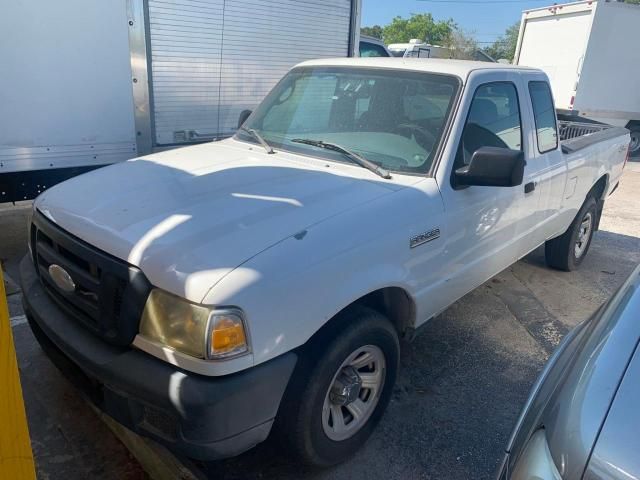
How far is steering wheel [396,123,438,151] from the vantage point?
9.92ft

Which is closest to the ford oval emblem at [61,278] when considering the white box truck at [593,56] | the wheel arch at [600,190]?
the wheel arch at [600,190]

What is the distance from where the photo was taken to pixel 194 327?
1.95m

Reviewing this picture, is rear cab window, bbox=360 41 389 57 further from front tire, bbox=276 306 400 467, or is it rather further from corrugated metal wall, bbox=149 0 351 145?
front tire, bbox=276 306 400 467

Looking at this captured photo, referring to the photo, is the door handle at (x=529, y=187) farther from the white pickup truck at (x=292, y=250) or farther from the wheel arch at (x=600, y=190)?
the wheel arch at (x=600, y=190)

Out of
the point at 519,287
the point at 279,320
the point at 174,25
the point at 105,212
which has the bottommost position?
the point at 519,287

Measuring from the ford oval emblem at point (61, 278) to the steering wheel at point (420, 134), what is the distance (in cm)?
194

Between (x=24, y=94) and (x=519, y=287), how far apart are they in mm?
4740

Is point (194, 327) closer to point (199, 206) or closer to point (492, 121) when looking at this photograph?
point (199, 206)

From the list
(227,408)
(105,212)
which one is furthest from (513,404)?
(105,212)

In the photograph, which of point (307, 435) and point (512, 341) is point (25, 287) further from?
point (512, 341)

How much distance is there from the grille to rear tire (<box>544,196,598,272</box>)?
14.5ft

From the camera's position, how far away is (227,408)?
6.36 ft

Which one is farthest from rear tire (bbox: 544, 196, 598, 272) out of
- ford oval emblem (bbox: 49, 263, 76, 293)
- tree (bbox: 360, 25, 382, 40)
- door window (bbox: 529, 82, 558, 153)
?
tree (bbox: 360, 25, 382, 40)

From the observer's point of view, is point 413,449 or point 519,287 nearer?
point 413,449
